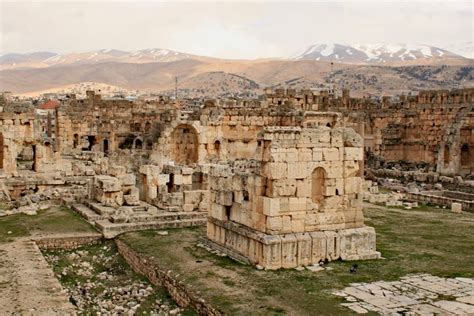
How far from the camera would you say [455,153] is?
30.0 m

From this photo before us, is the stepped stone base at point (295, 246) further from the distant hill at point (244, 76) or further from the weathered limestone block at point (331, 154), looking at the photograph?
the distant hill at point (244, 76)

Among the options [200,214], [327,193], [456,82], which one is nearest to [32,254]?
[200,214]

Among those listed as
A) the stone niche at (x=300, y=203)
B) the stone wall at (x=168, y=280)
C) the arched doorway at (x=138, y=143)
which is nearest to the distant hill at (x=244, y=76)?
the arched doorway at (x=138, y=143)

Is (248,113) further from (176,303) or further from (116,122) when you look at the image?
(176,303)

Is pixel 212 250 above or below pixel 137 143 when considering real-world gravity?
below

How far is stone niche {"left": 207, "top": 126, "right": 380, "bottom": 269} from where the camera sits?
13.1m

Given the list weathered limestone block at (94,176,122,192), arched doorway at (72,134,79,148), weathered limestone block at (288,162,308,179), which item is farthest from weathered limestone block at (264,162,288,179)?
arched doorway at (72,134,79,148)

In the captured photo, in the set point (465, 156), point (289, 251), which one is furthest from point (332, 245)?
point (465, 156)

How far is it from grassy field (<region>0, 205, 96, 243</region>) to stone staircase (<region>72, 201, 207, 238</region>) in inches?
14.8

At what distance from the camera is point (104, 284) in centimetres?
1386

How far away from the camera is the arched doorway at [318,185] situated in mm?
13844

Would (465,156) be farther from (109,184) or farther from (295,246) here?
(295,246)

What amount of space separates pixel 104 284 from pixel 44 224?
508 centimetres

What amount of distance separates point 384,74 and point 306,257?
99.0 metres
